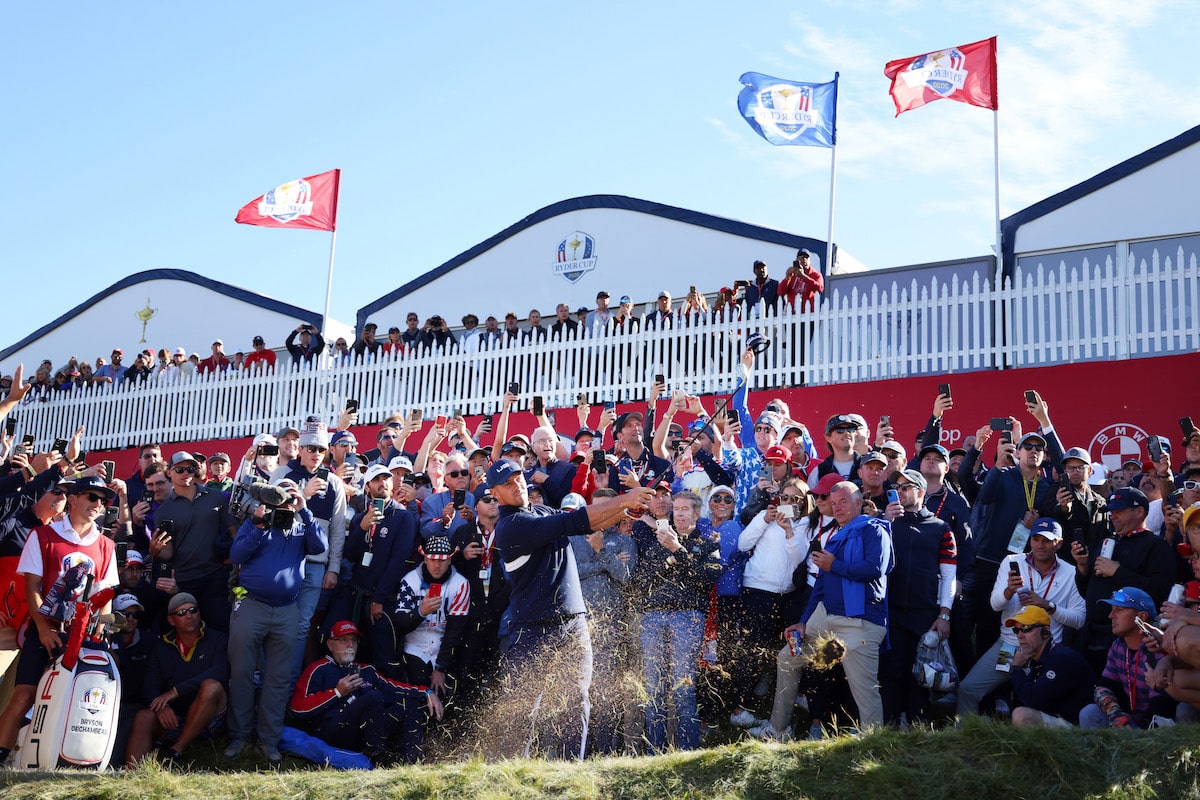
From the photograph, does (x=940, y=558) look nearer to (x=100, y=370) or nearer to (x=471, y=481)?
(x=471, y=481)

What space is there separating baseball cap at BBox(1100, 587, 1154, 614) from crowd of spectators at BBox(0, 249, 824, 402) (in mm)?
8783

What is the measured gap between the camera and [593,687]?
8461 mm

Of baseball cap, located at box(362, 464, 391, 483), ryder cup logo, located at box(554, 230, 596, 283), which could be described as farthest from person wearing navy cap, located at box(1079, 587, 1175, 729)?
ryder cup logo, located at box(554, 230, 596, 283)

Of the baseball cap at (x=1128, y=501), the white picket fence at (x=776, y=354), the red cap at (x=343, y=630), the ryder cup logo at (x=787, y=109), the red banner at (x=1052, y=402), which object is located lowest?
the red cap at (x=343, y=630)

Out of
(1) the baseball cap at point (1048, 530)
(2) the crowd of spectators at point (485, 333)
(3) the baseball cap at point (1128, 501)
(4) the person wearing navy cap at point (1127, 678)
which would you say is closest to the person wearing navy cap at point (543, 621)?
(4) the person wearing navy cap at point (1127, 678)

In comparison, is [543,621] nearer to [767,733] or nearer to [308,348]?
[767,733]

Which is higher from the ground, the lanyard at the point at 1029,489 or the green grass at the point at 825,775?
the lanyard at the point at 1029,489

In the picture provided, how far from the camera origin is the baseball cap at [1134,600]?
7.82m

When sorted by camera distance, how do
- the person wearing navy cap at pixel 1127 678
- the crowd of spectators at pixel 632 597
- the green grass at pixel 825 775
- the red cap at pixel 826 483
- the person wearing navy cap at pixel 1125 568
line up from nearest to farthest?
the green grass at pixel 825 775 → the person wearing navy cap at pixel 1127 678 → the crowd of spectators at pixel 632 597 → the person wearing navy cap at pixel 1125 568 → the red cap at pixel 826 483

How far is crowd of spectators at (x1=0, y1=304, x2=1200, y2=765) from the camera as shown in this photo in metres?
7.89

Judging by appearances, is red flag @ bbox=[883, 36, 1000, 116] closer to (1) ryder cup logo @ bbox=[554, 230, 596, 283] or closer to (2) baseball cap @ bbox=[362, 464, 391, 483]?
(1) ryder cup logo @ bbox=[554, 230, 596, 283]

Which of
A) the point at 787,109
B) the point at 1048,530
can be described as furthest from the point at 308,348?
the point at 1048,530

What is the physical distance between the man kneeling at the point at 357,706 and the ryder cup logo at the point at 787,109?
12.6 meters

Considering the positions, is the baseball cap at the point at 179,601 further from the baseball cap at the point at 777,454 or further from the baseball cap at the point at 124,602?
the baseball cap at the point at 777,454
